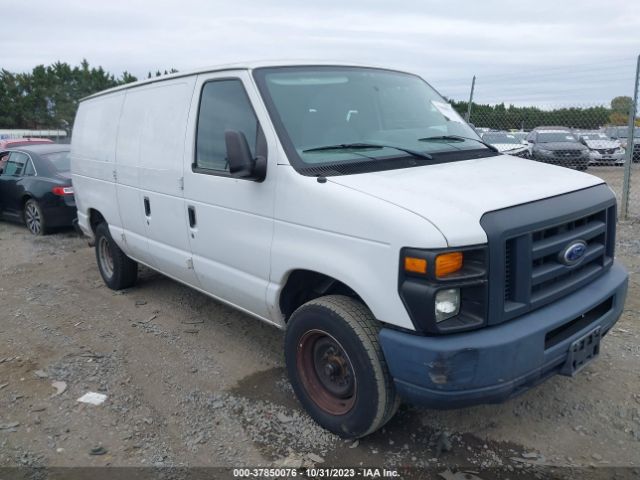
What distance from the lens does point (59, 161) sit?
948 centimetres

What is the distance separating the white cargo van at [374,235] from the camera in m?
2.60

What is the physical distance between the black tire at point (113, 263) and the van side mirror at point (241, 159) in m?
3.06

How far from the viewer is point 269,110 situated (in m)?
3.38

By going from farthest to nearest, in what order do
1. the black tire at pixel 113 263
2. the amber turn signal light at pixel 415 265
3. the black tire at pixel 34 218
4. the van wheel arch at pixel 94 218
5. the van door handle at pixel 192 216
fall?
the black tire at pixel 34 218, the van wheel arch at pixel 94 218, the black tire at pixel 113 263, the van door handle at pixel 192 216, the amber turn signal light at pixel 415 265

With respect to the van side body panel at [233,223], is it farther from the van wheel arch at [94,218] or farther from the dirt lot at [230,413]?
the van wheel arch at [94,218]

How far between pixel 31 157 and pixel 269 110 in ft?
25.8

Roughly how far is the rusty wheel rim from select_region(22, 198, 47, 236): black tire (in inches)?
293

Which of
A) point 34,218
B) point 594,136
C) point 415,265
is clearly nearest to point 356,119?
point 415,265

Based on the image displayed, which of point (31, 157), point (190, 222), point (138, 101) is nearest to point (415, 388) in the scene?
point (190, 222)

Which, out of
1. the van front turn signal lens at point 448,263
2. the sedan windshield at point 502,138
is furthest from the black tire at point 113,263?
the sedan windshield at point 502,138

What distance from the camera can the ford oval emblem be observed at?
9.46 ft

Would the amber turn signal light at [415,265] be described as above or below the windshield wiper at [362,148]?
below

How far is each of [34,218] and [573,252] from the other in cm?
910

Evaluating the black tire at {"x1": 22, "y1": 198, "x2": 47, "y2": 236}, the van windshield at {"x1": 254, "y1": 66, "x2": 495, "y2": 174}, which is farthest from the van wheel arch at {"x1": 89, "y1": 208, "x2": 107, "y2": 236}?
the black tire at {"x1": 22, "y1": 198, "x2": 47, "y2": 236}
